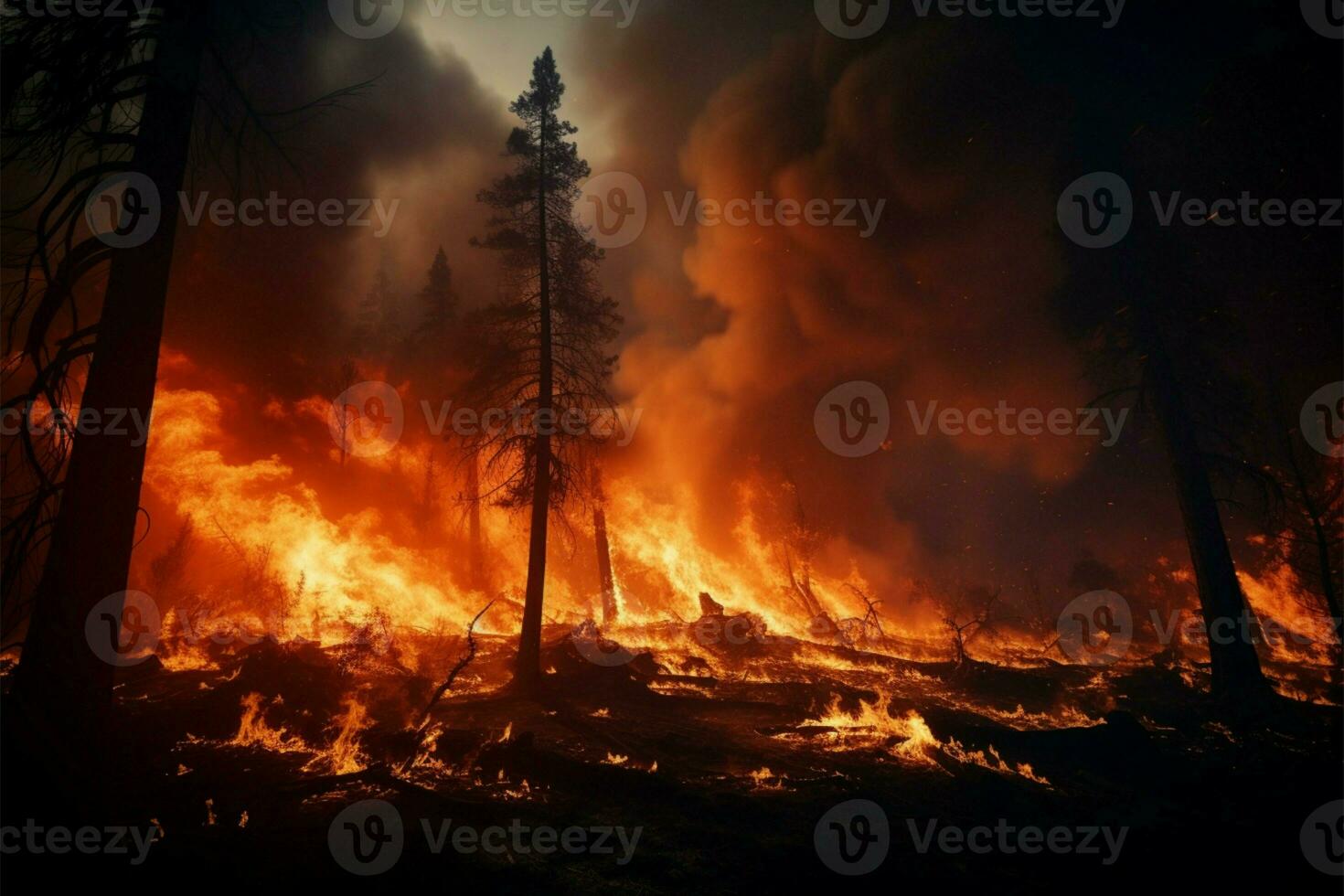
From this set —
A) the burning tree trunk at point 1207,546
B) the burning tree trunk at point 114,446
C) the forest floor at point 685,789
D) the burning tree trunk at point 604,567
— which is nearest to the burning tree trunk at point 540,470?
the forest floor at point 685,789

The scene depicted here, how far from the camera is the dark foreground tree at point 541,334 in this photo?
1353 centimetres

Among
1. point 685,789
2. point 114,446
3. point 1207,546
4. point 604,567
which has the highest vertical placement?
point 604,567

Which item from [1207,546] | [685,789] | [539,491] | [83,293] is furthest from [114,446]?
[1207,546]

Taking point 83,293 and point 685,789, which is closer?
point 83,293

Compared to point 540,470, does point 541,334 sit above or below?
above

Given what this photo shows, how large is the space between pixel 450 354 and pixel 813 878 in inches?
962

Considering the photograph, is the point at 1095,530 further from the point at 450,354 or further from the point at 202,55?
the point at 202,55

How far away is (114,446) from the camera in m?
3.91

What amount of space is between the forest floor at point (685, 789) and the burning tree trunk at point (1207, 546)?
2.74 ft

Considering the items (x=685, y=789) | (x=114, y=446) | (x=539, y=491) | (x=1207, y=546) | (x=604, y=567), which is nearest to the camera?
(x=114, y=446)

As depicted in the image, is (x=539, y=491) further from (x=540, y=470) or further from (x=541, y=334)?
(x=541, y=334)

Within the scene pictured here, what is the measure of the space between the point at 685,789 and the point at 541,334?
10.9 m

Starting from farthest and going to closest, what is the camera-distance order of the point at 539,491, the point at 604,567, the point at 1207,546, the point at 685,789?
1. the point at 604,567
2. the point at 539,491
3. the point at 1207,546
4. the point at 685,789

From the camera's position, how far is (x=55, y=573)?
3.70 meters
